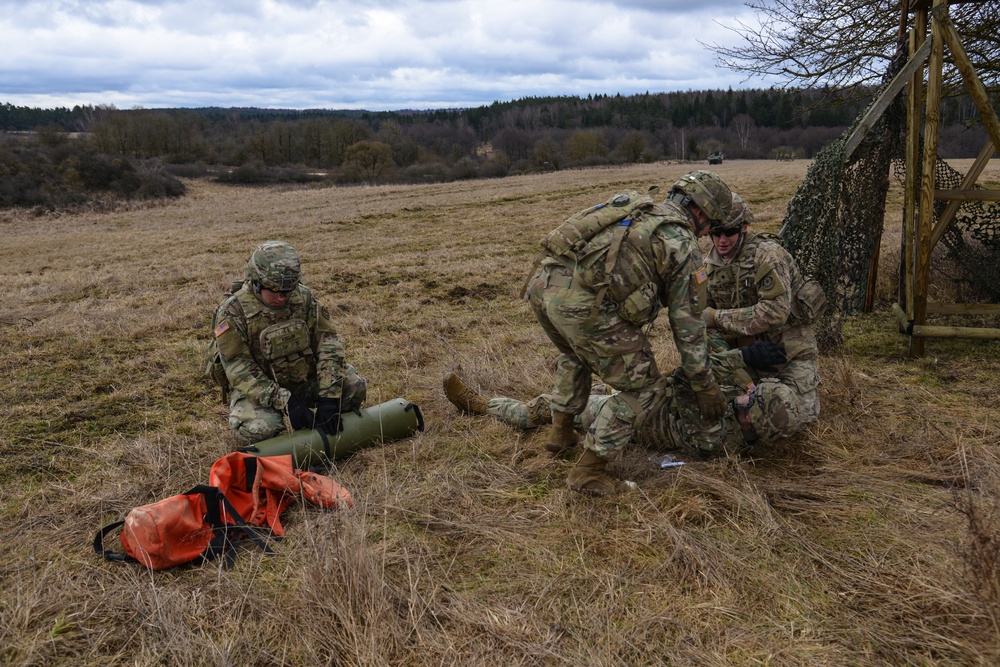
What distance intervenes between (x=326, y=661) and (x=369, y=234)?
14.5 metres

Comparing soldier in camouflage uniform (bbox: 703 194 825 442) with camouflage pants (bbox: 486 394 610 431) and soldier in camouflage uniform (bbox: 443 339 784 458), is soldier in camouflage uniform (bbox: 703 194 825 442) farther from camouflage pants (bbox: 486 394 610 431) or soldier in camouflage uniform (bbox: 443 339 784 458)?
camouflage pants (bbox: 486 394 610 431)

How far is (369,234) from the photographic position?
16.4 m

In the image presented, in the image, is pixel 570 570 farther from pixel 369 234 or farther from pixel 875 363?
pixel 369 234

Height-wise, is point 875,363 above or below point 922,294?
below

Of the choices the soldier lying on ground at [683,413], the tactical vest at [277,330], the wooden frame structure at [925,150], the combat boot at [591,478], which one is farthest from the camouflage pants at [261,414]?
the wooden frame structure at [925,150]

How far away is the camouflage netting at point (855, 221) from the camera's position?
572 cm

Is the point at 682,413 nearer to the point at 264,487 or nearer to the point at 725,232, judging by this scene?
the point at 725,232

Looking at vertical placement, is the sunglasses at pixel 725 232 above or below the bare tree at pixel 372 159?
below

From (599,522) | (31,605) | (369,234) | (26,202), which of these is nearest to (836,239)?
(599,522)

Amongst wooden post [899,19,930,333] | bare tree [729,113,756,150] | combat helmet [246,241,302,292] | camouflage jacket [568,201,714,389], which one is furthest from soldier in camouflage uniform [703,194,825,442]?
bare tree [729,113,756,150]

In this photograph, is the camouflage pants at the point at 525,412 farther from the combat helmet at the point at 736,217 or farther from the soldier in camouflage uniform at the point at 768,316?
the combat helmet at the point at 736,217

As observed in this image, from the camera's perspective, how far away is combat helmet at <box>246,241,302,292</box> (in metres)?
4.54

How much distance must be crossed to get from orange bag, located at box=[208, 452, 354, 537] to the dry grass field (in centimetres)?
11

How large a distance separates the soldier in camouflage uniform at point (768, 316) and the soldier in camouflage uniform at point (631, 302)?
46 centimetres
